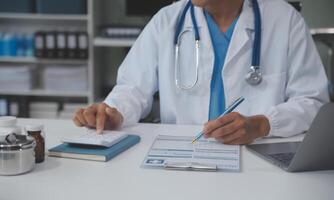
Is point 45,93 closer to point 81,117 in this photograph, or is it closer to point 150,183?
point 81,117

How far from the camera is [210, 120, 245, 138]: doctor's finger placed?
1130 millimetres

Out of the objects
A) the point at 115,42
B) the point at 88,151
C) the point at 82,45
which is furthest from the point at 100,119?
the point at 82,45

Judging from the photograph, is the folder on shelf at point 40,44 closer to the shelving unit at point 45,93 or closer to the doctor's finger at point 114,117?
the shelving unit at point 45,93

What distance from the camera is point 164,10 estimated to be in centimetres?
169

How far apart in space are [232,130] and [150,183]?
331 millimetres

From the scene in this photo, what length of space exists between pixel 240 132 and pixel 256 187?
0.28 m

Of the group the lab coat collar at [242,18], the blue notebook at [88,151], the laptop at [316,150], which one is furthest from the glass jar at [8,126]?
the lab coat collar at [242,18]

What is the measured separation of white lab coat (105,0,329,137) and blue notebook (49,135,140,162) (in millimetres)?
358

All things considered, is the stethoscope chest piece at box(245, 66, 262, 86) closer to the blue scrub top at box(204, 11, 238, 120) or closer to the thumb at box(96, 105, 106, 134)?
the blue scrub top at box(204, 11, 238, 120)

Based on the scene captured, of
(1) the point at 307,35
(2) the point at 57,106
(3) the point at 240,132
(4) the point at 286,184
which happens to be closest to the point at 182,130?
(3) the point at 240,132

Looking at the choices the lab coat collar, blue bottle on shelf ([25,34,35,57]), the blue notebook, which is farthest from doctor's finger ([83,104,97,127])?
blue bottle on shelf ([25,34,35,57])

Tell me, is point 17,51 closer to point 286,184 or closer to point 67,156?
point 67,156

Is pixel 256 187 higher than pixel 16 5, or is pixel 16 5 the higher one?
pixel 16 5

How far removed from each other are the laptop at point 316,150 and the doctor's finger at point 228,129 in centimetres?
11
